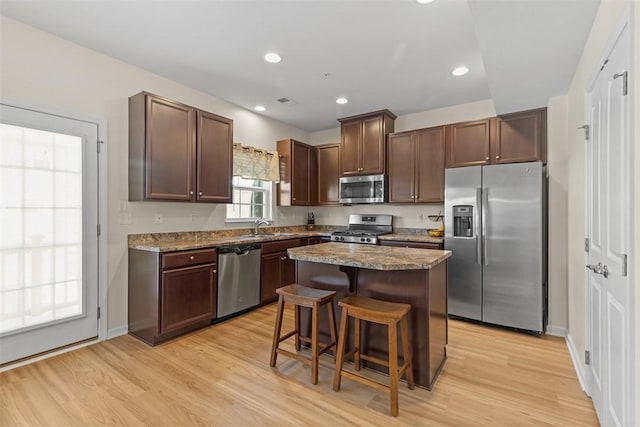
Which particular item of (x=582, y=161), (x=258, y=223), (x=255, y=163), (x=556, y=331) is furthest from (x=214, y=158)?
(x=556, y=331)

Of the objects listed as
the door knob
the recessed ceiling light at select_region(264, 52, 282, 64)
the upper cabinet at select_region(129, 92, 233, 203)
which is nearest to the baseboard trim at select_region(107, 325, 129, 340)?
the upper cabinet at select_region(129, 92, 233, 203)

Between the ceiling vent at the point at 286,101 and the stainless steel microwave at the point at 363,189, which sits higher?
the ceiling vent at the point at 286,101

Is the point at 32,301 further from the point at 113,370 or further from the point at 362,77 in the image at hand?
the point at 362,77

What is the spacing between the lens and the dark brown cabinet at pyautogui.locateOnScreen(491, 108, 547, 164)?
3445mm

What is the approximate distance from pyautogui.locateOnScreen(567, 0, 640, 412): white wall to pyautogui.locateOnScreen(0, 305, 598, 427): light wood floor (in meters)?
0.42

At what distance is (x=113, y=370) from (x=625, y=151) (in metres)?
3.48

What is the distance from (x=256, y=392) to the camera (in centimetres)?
212

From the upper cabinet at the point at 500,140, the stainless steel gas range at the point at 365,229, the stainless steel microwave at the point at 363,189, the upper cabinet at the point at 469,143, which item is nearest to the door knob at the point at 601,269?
the upper cabinet at the point at 500,140

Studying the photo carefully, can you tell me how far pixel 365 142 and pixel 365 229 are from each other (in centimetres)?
139

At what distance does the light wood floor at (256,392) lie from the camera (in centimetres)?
185

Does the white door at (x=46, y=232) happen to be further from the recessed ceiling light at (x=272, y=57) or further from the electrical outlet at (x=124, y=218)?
the recessed ceiling light at (x=272, y=57)

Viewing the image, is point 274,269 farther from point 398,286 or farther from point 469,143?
point 469,143

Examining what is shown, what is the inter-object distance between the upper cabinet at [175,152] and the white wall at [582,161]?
3.42m

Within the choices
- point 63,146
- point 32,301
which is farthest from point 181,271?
point 63,146
